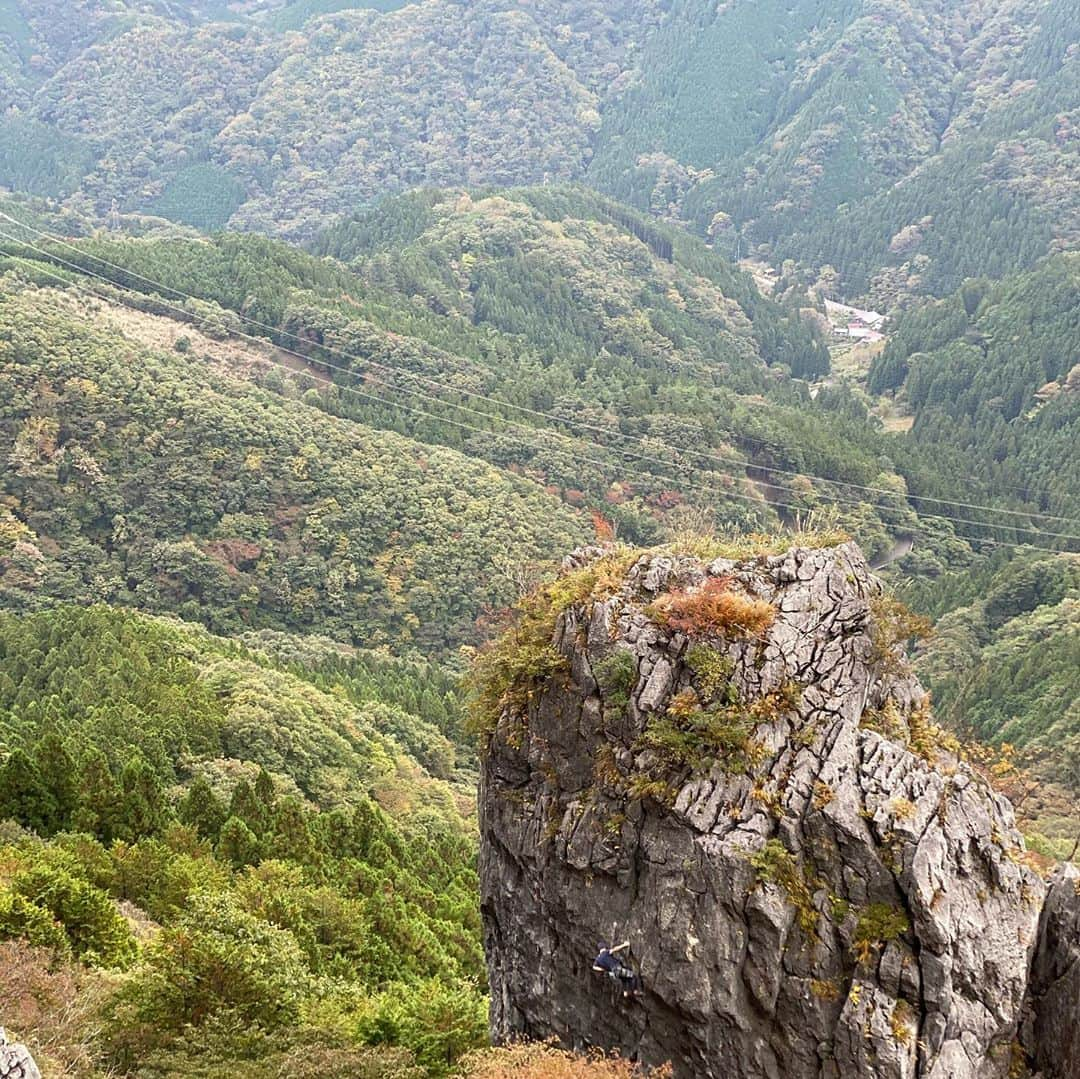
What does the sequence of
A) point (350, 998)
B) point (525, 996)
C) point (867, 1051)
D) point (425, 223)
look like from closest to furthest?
point (867, 1051) → point (525, 996) → point (350, 998) → point (425, 223)

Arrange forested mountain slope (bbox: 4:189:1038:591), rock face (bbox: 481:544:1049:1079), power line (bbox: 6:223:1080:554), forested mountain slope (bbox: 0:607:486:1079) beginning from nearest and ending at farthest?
rock face (bbox: 481:544:1049:1079), forested mountain slope (bbox: 0:607:486:1079), forested mountain slope (bbox: 4:189:1038:591), power line (bbox: 6:223:1080:554)

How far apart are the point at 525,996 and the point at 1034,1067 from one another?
9.16 m

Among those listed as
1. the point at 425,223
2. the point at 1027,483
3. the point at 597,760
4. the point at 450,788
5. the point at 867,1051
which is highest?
the point at 425,223

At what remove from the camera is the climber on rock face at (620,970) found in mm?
19406

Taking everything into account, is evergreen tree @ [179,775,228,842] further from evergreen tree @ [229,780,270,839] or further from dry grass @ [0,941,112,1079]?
dry grass @ [0,941,112,1079]

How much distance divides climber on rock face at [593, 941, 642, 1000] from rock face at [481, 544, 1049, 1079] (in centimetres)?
24

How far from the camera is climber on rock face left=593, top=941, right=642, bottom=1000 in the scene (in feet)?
63.7

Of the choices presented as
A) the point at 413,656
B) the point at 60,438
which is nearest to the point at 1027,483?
the point at 413,656

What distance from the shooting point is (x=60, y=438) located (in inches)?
4070

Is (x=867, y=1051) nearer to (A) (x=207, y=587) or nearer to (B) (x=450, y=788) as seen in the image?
(B) (x=450, y=788)

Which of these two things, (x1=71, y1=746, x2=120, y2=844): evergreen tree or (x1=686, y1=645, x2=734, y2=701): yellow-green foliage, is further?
(x1=71, y1=746, x2=120, y2=844): evergreen tree

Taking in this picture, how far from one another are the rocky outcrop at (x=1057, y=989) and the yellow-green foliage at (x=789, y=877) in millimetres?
3553

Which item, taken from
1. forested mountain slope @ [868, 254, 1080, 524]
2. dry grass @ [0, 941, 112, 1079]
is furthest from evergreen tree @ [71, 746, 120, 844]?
forested mountain slope @ [868, 254, 1080, 524]

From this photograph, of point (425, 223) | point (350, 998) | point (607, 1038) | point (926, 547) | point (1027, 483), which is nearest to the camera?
point (607, 1038)
